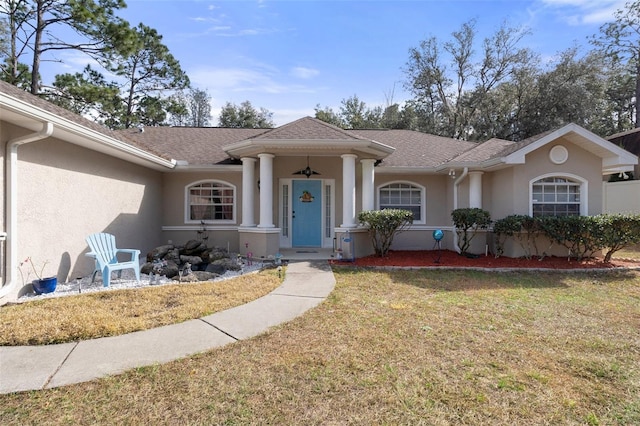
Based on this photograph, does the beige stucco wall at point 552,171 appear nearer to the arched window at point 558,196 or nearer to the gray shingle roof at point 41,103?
the arched window at point 558,196

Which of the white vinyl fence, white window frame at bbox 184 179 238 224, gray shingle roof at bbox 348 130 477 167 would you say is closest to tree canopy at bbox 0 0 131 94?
white window frame at bbox 184 179 238 224

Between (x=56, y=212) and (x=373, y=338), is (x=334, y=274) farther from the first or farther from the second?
(x=56, y=212)

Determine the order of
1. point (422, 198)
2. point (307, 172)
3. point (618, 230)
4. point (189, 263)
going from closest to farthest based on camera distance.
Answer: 1. point (189, 263)
2. point (618, 230)
3. point (307, 172)
4. point (422, 198)

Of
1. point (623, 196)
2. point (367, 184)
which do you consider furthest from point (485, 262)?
point (623, 196)

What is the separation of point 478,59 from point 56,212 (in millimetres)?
29654

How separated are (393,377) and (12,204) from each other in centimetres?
617

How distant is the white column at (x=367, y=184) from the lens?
9.23 metres

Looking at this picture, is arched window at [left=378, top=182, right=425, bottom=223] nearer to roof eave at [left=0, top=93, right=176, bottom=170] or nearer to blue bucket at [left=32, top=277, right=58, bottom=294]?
roof eave at [left=0, top=93, right=176, bottom=170]

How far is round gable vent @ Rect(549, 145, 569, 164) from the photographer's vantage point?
8680 mm

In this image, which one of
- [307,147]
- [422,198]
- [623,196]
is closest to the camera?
[307,147]

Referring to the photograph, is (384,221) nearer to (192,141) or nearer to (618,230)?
(618,230)

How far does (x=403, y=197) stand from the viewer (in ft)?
35.6

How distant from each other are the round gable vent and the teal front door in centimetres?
669

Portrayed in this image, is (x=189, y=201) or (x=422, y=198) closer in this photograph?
(x=189, y=201)
